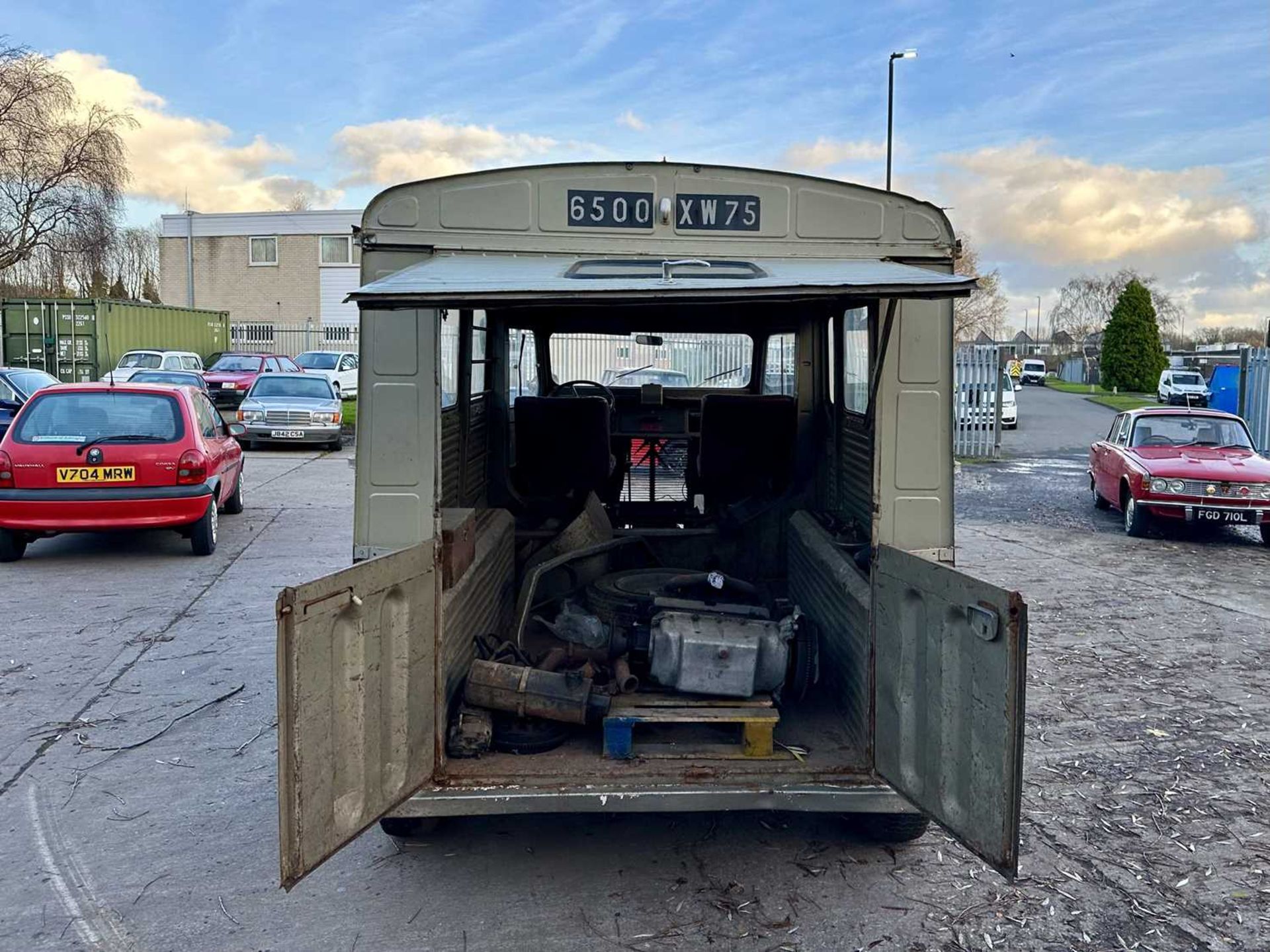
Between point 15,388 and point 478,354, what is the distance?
13.5 meters

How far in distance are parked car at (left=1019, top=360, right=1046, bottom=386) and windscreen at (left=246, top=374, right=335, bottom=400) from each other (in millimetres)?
53049

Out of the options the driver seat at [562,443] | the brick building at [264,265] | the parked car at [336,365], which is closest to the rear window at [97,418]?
the driver seat at [562,443]

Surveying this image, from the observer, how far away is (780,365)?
677 centimetres

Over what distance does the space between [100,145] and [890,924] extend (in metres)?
36.5

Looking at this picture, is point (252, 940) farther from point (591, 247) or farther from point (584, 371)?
point (584, 371)

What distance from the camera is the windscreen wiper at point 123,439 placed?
955 centimetres

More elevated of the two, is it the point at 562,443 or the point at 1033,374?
the point at 1033,374

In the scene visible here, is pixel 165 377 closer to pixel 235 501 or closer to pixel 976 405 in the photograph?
pixel 235 501

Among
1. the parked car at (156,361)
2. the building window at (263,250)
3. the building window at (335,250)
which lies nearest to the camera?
the parked car at (156,361)

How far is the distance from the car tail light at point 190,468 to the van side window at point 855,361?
6594mm

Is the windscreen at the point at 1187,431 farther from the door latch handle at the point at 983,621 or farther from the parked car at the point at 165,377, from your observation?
the parked car at the point at 165,377

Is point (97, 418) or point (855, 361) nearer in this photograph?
point (855, 361)

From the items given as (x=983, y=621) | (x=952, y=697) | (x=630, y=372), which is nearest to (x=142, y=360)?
(x=630, y=372)

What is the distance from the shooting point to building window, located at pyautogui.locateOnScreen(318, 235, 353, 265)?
48.2 meters
